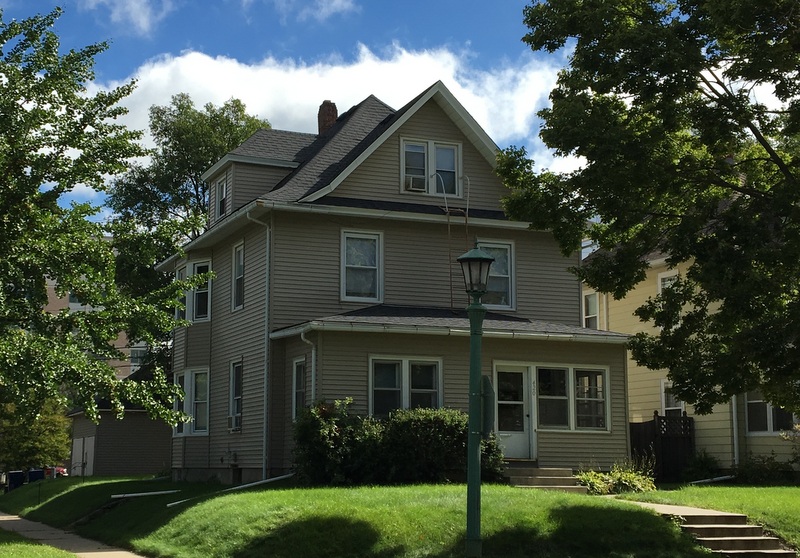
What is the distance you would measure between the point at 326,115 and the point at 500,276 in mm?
8966

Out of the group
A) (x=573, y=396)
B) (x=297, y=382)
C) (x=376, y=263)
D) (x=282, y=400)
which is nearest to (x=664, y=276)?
(x=573, y=396)

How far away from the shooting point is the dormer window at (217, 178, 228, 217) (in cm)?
2964

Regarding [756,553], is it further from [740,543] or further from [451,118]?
[451,118]

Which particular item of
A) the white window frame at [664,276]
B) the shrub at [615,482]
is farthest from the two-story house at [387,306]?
the white window frame at [664,276]

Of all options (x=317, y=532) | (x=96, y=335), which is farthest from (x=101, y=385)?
(x=317, y=532)

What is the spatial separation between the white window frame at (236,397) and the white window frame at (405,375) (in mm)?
4683

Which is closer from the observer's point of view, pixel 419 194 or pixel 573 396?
pixel 573 396

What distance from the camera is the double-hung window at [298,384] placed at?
80.8 ft

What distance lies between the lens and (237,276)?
28.0 meters

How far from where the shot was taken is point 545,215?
18.0 meters

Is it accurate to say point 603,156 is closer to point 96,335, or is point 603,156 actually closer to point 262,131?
point 96,335

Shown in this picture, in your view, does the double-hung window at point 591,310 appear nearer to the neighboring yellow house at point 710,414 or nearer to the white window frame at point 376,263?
the neighboring yellow house at point 710,414

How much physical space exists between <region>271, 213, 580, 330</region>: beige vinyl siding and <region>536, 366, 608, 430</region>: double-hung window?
2.51 meters

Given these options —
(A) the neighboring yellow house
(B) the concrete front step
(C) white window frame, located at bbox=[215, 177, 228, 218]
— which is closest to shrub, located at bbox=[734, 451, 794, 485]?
(A) the neighboring yellow house
